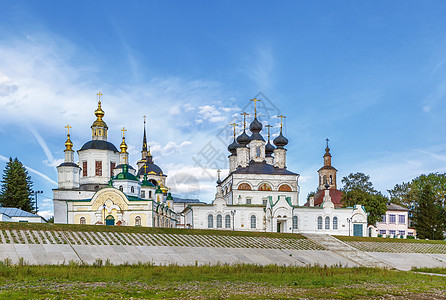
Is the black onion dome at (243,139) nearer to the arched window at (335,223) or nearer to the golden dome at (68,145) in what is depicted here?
the arched window at (335,223)

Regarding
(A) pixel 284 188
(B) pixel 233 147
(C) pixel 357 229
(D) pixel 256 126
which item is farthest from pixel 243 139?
(C) pixel 357 229

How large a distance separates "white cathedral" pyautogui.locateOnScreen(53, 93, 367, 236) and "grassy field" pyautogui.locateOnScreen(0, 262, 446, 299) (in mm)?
28298

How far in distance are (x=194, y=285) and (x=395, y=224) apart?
5347 centimetres

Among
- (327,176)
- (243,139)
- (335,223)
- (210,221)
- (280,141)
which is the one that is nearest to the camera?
(210,221)

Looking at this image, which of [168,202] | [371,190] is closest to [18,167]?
[168,202]

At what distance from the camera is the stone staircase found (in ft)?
111

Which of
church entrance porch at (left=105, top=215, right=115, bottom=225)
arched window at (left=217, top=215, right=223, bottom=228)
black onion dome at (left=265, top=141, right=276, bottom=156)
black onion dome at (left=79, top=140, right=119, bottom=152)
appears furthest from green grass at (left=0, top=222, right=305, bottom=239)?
black onion dome at (left=265, top=141, right=276, bottom=156)

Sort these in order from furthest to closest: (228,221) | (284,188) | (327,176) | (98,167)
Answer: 1. (327,176)
2. (98,167)
3. (284,188)
4. (228,221)

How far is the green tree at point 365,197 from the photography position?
57275mm

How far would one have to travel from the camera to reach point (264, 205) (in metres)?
53.3

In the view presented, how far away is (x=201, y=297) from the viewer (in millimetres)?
14141

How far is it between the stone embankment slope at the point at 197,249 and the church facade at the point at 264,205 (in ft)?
32.8

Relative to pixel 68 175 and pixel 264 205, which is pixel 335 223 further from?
pixel 68 175

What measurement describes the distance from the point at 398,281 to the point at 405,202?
5884cm
